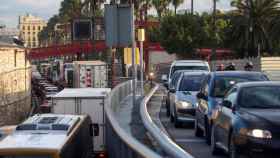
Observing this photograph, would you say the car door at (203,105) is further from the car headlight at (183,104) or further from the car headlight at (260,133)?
the car headlight at (260,133)

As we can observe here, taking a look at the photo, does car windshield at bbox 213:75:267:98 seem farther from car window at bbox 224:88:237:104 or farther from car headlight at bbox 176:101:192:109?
car headlight at bbox 176:101:192:109

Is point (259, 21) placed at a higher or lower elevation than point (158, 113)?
higher

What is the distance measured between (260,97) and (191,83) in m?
9.44

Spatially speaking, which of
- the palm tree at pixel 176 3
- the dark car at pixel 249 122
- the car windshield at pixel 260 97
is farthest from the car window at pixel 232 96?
the palm tree at pixel 176 3

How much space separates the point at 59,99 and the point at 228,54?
8353 cm

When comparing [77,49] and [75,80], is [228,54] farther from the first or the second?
[75,80]

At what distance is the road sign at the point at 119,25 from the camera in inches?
882

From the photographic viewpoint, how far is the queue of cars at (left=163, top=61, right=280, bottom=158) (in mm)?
12711

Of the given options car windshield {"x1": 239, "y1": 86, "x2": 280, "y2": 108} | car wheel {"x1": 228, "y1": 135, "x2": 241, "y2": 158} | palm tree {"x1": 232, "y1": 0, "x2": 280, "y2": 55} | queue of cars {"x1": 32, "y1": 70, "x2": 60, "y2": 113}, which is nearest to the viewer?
car wheel {"x1": 228, "y1": 135, "x2": 241, "y2": 158}

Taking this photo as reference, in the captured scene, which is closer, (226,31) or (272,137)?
(272,137)

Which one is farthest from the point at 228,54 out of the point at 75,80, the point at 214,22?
the point at 75,80

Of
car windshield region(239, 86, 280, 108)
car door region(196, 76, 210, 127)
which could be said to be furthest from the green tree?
car windshield region(239, 86, 280, 108)

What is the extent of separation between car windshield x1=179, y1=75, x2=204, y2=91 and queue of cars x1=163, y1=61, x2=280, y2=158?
160 inches

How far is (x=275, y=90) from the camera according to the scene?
48.2ft
